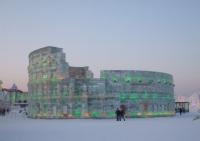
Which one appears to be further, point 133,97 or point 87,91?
point 133,97

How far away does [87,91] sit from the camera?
4691 centimetres

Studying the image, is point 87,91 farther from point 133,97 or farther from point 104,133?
point 104,133

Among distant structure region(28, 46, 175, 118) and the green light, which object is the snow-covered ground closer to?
distant structure region(28, 46, 175, 118)

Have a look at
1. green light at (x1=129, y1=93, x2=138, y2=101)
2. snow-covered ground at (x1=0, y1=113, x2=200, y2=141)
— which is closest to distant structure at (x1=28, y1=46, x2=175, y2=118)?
green light at (x1=129, y1=93, x2=138, y2=101)

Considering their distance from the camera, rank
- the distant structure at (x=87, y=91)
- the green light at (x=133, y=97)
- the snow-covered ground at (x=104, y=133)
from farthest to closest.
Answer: the green light at (x=133, y=97), the distant structure at (x=87, y=91), the snow-covered ground at (x=104, y=133)

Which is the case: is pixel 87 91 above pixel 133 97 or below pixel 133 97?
above

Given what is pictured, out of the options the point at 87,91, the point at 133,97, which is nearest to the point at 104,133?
the point at 87,91

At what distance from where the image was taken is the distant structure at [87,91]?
46.8 metres

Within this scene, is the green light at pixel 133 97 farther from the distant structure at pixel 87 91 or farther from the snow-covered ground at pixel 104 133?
the snow-covered ground at pixel 104 133

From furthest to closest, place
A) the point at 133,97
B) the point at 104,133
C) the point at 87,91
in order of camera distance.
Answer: the point at 133,97 → the point at 87,91 → the point at 104,133


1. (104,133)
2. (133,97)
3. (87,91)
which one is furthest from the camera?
(133,97)

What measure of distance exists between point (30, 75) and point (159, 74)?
2261 cm

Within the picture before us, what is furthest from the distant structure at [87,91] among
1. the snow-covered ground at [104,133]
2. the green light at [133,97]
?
the snow-covered ground at [104,133]

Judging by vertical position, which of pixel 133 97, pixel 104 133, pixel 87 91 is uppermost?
pixel 87 91
